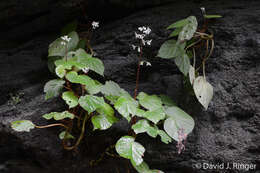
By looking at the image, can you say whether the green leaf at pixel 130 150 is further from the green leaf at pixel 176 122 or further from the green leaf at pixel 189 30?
the green leaf at pixel 189 30

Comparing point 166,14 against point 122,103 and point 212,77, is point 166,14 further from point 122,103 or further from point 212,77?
point 122,103

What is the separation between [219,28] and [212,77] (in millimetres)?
375

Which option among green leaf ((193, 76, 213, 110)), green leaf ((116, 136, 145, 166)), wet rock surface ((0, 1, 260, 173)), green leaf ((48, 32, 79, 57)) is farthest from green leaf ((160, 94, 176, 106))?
green leaf ((48, 32, 79, 57))

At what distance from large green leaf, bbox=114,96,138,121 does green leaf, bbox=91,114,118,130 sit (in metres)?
0.11

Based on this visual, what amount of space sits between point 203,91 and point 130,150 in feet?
1.72

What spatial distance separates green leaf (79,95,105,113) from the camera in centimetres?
113

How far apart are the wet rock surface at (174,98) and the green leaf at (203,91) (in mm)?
136

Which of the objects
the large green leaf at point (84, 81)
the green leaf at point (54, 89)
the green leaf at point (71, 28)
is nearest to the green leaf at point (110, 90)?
the large green leaf at point (84, 81)

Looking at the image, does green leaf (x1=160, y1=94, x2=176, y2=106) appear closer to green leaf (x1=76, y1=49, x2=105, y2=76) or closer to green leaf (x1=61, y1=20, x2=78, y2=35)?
green leaf (x1=76, y1=49, x2=105, y2=76)

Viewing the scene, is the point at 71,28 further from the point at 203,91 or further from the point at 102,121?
the point at 203,91

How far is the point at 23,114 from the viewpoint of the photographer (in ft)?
4.79

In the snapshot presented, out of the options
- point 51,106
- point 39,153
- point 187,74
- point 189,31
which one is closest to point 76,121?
point 51,106

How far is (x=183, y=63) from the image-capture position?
126 cm

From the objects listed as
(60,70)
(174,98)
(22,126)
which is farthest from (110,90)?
(22,126)
